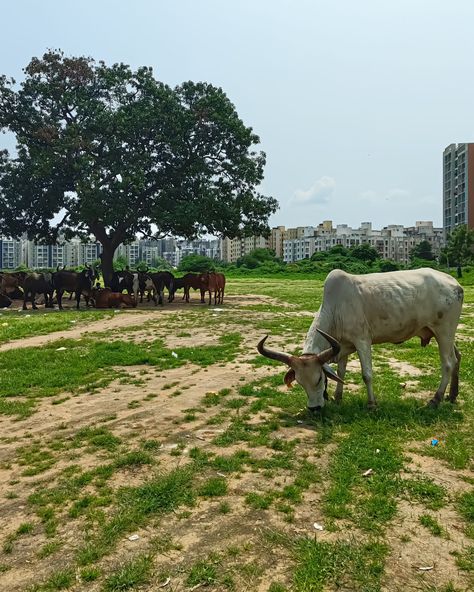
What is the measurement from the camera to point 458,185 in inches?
3989

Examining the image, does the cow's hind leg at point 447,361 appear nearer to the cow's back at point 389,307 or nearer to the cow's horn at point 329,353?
the cow's back at point 389,307

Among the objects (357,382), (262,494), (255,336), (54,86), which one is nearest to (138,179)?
(54,86)

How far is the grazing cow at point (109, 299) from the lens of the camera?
21.5m

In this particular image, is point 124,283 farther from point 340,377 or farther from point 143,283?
point 340,377

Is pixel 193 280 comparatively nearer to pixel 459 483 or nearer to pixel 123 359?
pixel 123 359

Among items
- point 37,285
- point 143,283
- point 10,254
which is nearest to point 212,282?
point 143,283

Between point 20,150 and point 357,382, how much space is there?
2552cm

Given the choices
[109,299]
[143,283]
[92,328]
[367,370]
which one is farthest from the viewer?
[143,283]

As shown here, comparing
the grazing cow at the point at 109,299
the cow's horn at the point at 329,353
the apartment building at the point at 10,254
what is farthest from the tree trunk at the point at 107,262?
the apartment building at the point at 10,254

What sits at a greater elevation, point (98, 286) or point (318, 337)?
point (98, 286)

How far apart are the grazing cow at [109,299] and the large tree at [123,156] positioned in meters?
4.82

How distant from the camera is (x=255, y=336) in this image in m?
13.2

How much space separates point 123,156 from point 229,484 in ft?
77.2

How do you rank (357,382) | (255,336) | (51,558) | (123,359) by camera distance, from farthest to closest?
(255,336) < (123,359) < (357,382) < (51,558)
